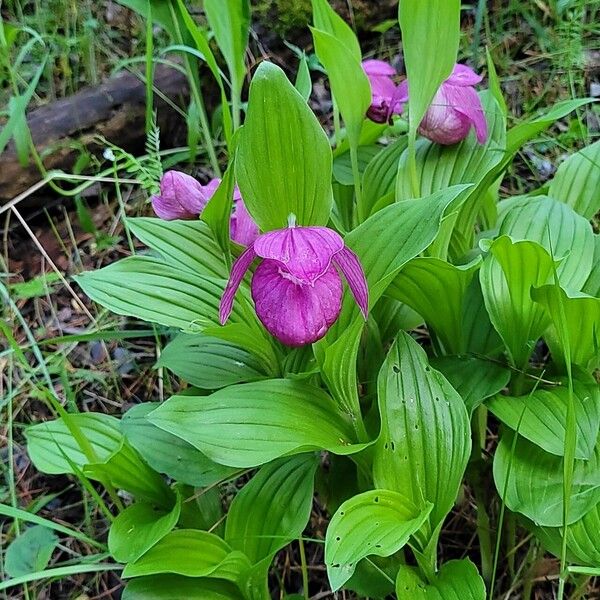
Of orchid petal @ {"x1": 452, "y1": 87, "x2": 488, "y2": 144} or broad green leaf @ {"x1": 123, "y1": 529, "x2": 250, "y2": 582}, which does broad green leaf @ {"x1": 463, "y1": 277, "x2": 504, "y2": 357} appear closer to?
orchid petal @ {"x1": 452, "y1": 87, "x2": 488, "y2": 144}

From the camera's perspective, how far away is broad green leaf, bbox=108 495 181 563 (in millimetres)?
1085

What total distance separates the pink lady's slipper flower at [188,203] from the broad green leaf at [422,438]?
34 cm

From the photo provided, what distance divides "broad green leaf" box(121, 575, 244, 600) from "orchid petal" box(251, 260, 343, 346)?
0.49 metres

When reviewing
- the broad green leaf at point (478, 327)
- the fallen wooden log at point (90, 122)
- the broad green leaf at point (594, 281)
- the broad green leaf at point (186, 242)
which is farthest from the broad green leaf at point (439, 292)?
the fallen wooden log at point (90, 122)

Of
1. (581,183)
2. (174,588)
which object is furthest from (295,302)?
(581,183)

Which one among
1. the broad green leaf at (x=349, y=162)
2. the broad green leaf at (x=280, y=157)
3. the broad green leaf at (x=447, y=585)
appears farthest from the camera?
the broad green leaf at (x=349, y=162)

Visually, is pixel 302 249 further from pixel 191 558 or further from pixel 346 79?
pixel 191 558

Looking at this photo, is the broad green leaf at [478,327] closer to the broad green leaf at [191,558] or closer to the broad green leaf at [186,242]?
the broad green leaf at [186,242]

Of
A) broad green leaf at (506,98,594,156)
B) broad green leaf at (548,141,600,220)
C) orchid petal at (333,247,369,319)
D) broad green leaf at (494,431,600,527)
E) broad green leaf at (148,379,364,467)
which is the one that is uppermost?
broad green leaf at (506,98,594,156)

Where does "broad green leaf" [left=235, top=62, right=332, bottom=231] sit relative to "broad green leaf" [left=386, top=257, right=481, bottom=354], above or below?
above

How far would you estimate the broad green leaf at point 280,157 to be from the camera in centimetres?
87

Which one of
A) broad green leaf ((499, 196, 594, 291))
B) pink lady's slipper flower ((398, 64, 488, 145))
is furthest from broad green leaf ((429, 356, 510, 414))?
pink lady's slipper flower ((398, 64, 488, 145))

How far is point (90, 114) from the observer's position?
2.24 m

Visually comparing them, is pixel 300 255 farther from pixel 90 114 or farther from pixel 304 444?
pixel 90 114
